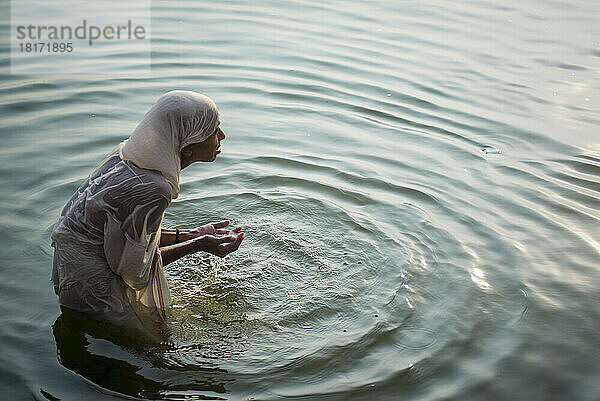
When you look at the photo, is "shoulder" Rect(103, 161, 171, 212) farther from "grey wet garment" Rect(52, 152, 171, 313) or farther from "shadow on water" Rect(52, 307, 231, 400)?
"shadow on water" Rect(52, 307, 231, 400)

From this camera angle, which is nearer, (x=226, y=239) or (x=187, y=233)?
(x=226, y=239)

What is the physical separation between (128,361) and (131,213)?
90 cm

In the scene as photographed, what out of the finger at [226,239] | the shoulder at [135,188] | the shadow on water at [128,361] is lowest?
the shadow on water at [128,361]

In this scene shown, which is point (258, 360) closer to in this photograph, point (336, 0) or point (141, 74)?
point (141, 74)

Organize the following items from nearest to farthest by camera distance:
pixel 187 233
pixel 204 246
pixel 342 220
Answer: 1. pixel 204 246
2. pixel 187 233
3. pixel 342 220

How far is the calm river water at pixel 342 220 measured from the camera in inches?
169

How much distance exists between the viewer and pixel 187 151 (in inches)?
169

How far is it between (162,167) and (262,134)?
363cm

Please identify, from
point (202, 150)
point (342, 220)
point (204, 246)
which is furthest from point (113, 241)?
point (342, 220)

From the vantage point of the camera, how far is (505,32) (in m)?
11.9

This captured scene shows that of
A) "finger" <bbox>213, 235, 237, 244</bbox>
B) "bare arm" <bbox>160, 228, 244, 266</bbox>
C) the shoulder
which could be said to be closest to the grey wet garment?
the shoulder

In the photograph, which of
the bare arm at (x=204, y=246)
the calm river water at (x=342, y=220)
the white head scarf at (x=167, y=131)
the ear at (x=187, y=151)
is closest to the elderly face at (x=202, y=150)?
the ear at (x=187, y=151)

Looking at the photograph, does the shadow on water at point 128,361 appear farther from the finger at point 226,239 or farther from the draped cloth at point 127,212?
the finger at point 226,239

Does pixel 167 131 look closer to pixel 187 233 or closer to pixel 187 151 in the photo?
pixel 187 151
